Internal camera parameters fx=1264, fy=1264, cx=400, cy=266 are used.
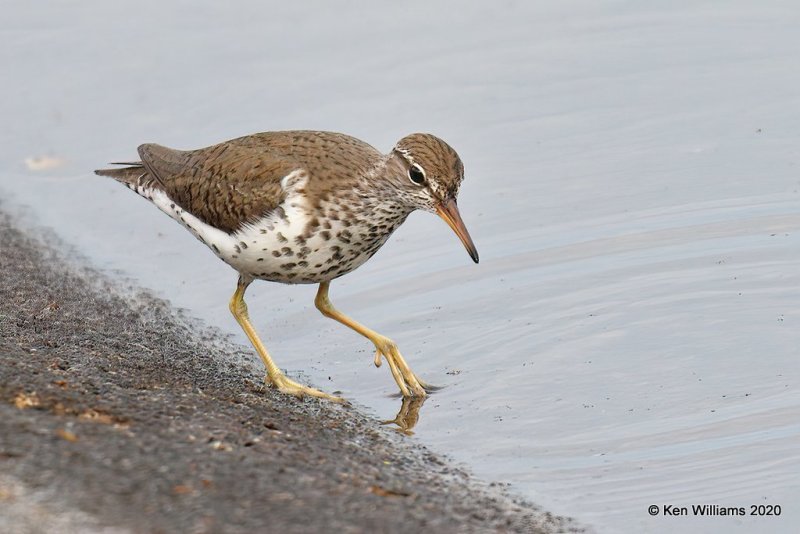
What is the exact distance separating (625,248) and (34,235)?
5.12 metres

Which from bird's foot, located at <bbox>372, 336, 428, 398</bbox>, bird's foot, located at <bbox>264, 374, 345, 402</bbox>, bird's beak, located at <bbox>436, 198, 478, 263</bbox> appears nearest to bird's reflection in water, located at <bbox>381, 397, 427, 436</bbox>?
bird's foot, located at <bbox>372, 336, 428, 398</bbox>

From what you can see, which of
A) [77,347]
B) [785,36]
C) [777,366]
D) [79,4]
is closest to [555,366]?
[777,366]

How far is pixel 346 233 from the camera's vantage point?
7.89 m

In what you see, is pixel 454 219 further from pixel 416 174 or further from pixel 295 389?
pixel 295 389

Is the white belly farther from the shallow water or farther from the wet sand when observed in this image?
the shallow water

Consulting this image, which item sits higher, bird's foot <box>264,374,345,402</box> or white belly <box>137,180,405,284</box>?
white belly <box>137,180,405,284</box>

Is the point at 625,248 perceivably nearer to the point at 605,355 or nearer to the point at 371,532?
the point at 605,355

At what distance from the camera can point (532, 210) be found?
10.6m

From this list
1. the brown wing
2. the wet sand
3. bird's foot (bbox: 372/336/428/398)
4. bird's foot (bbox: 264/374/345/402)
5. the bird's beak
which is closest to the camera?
the wet sand

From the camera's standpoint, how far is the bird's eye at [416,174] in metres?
7.82

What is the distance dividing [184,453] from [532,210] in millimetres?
5402

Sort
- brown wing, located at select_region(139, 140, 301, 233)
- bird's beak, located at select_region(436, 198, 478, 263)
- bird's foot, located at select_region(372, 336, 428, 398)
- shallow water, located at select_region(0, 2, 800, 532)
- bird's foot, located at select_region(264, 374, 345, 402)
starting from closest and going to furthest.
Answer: shallow water, located at select_region(0, 2, 800, 532) < bird's beak, located at select_region(436, 198, 478, 263) < brown wing, located at select_region(139, 140, 301, 233) < bird's foot, located at select_region(264, 374, 345, 402) < bird's foot, located at select_region(372, 336, 428, 398)

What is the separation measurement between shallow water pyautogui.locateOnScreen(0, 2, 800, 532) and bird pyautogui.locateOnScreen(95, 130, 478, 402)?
91 centimetres

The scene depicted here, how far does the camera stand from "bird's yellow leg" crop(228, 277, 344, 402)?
8.26 meters
